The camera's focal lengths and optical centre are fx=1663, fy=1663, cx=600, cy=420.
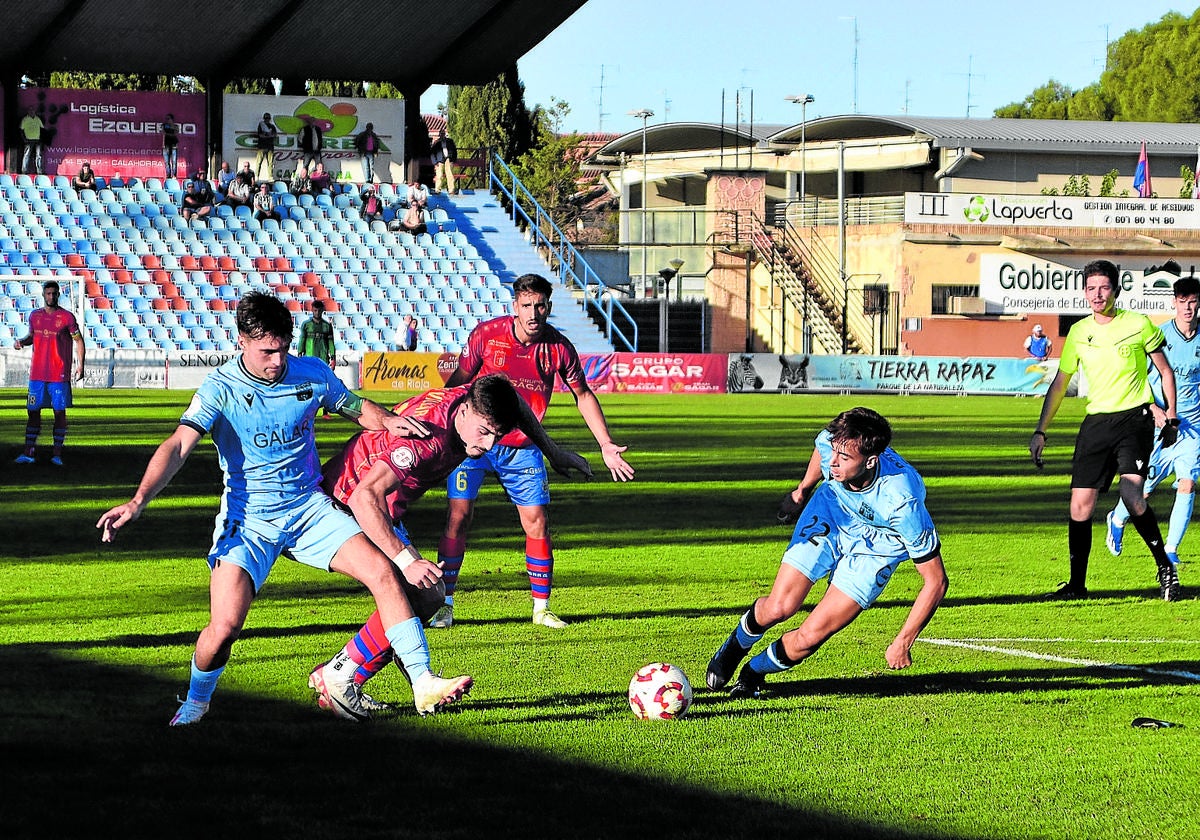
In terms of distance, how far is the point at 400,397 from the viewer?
120 ft

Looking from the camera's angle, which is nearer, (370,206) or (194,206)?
(194,206)

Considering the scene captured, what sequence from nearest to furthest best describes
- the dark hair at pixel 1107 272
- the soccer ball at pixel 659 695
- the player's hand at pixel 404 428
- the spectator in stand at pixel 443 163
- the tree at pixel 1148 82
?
the player's hand at pixel 404 428 < the soccer ball at pixel 659 695 < the dark hair at pixel 1107 272 < the spectator in stand at pixel 443 163 < the tree at pixel 1148 82

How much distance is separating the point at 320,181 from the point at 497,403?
4318cm

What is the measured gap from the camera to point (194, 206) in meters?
46.3

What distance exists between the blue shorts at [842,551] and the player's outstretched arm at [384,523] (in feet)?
5.45

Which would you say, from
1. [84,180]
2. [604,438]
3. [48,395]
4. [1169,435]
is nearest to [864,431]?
[604,438]

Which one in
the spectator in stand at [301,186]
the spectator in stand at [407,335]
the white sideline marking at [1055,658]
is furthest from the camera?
the spectator in stand at [301,186]

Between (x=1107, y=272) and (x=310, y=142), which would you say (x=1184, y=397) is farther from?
(x=310, y=142)

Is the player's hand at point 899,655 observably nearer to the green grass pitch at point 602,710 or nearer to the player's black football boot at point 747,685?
the green grass pitch at point 602,710

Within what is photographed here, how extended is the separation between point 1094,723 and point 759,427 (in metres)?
21.6

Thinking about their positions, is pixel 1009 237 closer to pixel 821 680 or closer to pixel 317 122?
pixel 317 122

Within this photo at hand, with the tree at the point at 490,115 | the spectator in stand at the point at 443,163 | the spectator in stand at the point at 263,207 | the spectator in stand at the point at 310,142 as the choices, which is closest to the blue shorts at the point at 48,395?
the spectator in stand at the point at 263,207

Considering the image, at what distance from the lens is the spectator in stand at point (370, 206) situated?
48.1 metres

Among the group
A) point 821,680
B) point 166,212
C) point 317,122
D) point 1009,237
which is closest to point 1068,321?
point 1009,237
